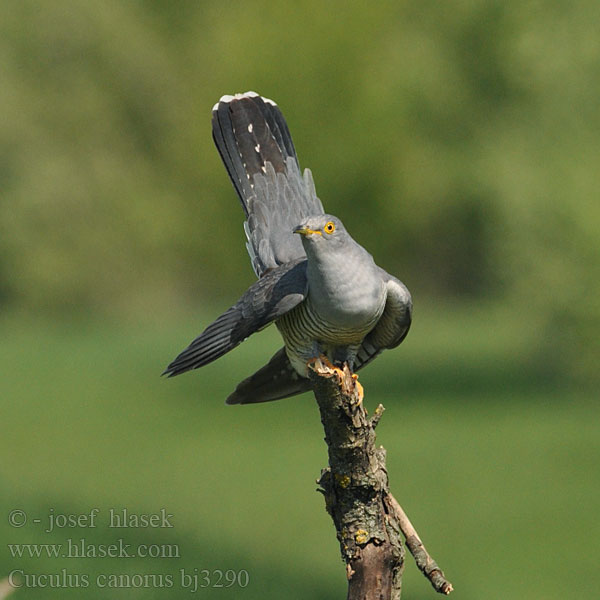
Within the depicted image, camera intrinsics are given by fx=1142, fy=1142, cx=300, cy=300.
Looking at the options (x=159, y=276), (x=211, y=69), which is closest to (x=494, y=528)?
(x=211, y=69)

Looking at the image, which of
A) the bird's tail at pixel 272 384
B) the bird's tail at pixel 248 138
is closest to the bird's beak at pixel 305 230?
the bird's tail at pixel 272 384

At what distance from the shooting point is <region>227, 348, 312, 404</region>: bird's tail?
4.93 metres

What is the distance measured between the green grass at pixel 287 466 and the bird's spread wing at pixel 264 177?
→ 242 centimetres

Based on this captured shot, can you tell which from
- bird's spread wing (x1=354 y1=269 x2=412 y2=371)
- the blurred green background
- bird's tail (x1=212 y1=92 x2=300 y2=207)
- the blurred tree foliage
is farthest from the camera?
the blurred tree foliage

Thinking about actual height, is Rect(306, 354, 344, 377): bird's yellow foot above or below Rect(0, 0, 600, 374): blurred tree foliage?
below

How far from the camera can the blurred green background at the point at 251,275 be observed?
10.7 m

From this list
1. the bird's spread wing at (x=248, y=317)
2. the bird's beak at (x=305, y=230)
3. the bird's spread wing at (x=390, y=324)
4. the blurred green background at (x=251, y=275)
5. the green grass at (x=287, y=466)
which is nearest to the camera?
the bird's beak at (x=305, y=230)

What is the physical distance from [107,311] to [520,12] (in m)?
20.6

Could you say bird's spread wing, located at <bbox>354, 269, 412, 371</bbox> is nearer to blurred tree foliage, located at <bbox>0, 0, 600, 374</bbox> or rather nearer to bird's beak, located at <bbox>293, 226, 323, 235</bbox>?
bird's beak, located at <bbox>293, 226, 323, 235</bbox>

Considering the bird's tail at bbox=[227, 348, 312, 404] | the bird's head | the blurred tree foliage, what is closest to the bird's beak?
the bird's head

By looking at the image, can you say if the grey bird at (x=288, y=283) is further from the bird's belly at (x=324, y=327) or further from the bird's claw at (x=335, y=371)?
the bird's claw at (x=335, y=371)

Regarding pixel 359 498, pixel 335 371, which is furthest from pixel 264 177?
pixel 359 498

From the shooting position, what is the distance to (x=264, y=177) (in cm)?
550

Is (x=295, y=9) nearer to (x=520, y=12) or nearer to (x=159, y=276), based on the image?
(x=520, y=12)
